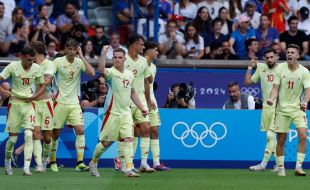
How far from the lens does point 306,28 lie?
2625 cm

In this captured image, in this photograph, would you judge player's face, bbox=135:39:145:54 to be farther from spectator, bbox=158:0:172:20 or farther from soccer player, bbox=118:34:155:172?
spectator, bbox=158:0:172:20

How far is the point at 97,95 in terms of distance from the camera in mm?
21922

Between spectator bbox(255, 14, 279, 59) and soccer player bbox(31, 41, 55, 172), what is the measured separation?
24.4 feet

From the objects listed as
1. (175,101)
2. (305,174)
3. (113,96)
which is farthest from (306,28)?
(113,96)

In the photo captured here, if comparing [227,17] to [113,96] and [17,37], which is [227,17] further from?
[113,96]

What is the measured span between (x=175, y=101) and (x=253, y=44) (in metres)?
4.04

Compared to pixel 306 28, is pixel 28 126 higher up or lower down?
lower down

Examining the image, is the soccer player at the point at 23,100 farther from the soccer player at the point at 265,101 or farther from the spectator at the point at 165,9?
the spectator at the point at 165,9

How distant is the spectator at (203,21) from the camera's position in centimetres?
2570

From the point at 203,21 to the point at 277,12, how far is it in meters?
2.03

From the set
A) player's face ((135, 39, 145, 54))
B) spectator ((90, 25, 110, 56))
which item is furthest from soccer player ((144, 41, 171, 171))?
spectator ((90, 25, 110, 56))

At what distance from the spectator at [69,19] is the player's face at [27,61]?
23.3ft

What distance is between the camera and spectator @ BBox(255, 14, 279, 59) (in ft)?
83.5

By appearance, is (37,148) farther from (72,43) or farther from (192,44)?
(192,44)
